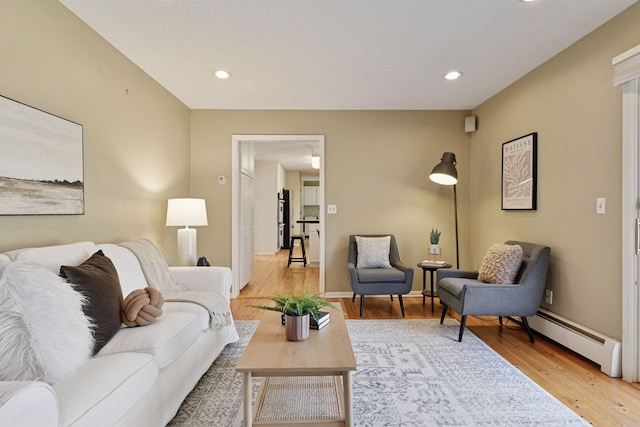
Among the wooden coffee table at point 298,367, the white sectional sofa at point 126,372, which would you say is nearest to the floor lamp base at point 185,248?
the white sectional sofa at point 126,372

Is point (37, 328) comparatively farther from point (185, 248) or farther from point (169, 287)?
point (185, 248)

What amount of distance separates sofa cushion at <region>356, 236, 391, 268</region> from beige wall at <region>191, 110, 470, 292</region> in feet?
1.13

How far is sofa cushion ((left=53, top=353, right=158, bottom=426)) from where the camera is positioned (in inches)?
44.1

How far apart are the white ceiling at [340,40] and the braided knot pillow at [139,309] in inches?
71.3

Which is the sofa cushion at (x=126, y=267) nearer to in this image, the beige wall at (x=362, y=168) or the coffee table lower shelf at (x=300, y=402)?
the coffee table lower shelf at (x=300, y=402)

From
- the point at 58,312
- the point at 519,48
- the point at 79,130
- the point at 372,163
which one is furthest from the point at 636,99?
the point at 79,130

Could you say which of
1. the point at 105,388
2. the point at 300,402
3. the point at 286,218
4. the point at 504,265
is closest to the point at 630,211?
the point at 504,265

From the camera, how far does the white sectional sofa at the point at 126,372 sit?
97 centimetres

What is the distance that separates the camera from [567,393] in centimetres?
202

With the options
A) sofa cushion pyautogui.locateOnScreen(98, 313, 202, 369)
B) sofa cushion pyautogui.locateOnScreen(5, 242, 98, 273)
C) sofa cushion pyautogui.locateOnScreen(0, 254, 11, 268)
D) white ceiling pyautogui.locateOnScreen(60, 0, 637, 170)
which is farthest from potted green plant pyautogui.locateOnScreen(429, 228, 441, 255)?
sofa cushion pyautogui.locateOnScreen(0, 254, 11, 268)

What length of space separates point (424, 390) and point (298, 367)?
103 centimetres

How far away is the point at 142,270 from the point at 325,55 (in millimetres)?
2242

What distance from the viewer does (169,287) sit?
2.53 metres

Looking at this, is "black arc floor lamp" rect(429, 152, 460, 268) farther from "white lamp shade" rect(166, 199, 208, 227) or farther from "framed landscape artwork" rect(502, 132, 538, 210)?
"white lamp shade" rect(166, 199, 208, 227)
